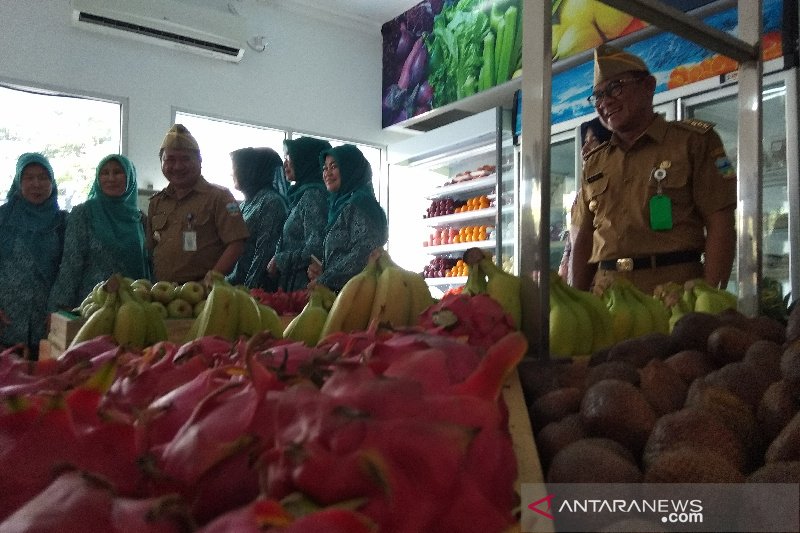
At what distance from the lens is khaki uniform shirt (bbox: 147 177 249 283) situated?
3.00 metres

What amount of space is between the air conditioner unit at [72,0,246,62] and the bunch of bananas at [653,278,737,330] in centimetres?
457

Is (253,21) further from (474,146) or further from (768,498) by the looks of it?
(768,498)

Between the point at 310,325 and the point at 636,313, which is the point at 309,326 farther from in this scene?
the point at 636,313

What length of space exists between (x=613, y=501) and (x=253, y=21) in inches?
235

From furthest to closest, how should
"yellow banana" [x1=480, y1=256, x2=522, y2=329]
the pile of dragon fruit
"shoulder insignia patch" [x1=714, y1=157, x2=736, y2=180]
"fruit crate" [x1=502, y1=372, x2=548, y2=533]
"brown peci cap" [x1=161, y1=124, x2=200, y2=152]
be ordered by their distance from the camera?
1. "brown peci cap" [x1=161, y1=124, x2=200, y2=152]
2. "shoulder insignia patch" [x1=714, y1=157, x2=736, y2=180]
3. "yellow banana" [x1=480, y1=256, x2=522, y2=329]
4. "fruit crate" [x1=502, y1=372, x2=548, y2=533]
5. the pile of dragon fruit

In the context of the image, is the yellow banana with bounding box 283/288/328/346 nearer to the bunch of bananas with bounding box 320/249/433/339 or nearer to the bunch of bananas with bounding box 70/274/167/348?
the bunch of bananas with bounding box 320/249/433/339

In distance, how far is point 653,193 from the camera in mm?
2051

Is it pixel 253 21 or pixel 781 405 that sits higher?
pixel 253 21

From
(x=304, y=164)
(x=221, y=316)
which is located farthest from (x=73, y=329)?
(x=304, y=164)

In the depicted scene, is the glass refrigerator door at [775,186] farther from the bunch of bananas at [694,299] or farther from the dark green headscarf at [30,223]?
the dark green headscarf at [30,223]

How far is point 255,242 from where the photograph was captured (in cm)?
347

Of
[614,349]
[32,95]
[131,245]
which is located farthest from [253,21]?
[614,349]

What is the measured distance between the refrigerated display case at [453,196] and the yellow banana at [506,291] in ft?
11.7

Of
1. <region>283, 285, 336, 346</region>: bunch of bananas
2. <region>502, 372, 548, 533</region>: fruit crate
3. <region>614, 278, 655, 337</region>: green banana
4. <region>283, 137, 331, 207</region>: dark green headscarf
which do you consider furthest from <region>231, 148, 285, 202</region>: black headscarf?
<region>502, 372, 548, 533</region>: fruit crate
